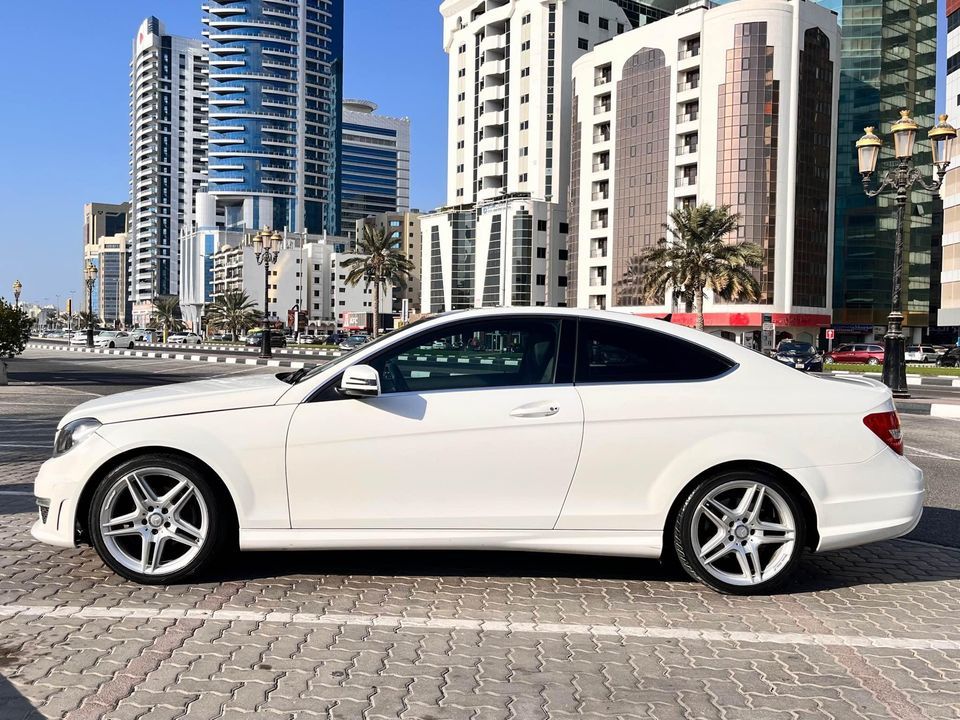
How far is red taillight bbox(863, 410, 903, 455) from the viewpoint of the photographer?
447 centimetres

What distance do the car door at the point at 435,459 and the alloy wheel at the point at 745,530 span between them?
817mm

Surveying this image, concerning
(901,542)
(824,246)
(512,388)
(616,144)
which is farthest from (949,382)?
(616,144)

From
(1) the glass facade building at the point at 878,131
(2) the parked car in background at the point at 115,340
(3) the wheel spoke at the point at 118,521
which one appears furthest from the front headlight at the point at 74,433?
(1) the glass facade building at the point at 878,131

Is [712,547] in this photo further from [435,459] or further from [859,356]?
[859,356]

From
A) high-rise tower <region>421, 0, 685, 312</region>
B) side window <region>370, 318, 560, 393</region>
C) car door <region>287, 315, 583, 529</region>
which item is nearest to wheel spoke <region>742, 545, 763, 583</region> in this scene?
car door <region>287, 315, 583, 529</region>

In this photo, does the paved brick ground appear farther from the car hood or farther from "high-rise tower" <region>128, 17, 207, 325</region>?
"high-rise tower" <region>128, 17, 207, 325</region>

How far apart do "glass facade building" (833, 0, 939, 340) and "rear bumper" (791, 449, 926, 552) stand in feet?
302

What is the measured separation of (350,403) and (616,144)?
79.6 meters

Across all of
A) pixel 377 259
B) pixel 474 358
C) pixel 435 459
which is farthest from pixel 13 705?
pixel 377 259

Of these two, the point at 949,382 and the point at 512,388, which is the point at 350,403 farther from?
the point at 949,382

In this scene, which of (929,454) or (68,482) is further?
(929,454)

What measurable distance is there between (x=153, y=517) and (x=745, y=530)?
124 inches

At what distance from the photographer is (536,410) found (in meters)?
4.30

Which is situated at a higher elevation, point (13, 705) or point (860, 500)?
point (860, 500)
